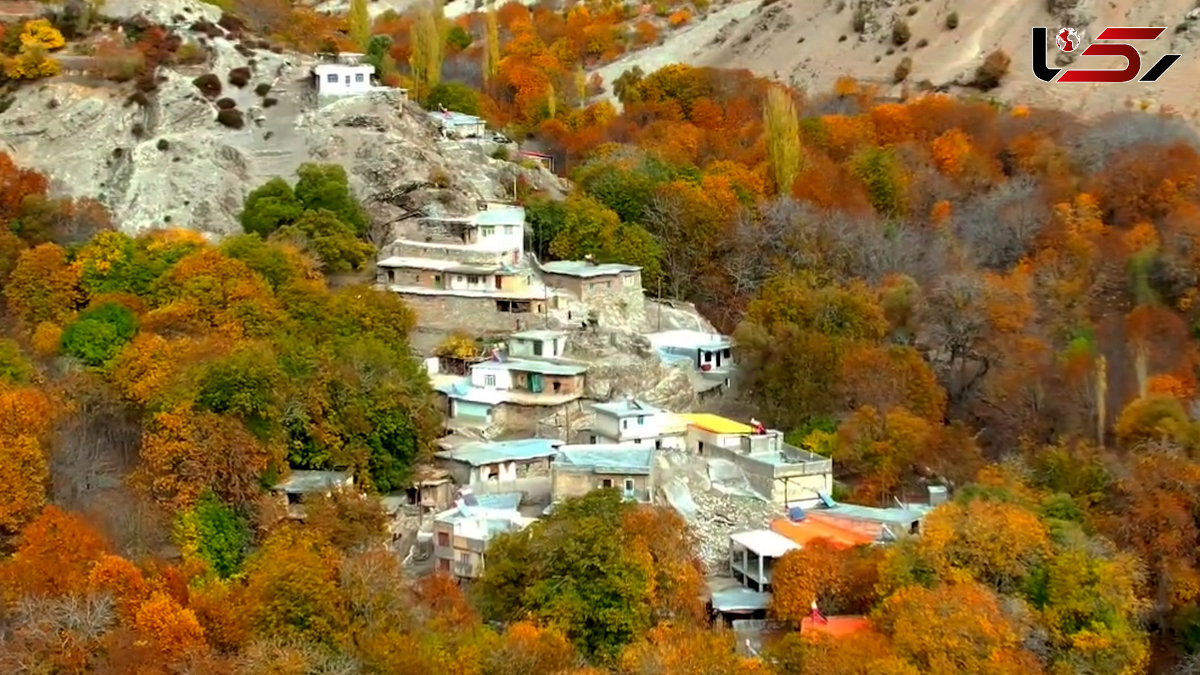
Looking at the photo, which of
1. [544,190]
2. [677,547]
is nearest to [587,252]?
[544,190]

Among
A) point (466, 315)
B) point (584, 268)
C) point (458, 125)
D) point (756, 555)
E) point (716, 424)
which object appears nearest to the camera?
point (756, 555)

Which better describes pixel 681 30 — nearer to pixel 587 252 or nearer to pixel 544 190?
pixel 544 190

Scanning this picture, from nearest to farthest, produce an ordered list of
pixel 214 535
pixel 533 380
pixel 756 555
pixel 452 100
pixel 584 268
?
pixel 756 555 → pixel 214 535 → pixel 533 380 → pixel 584 268 → pixel 452 100

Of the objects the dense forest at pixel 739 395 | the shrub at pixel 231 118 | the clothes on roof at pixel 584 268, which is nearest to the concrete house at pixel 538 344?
the dense forest at pixel 739 395

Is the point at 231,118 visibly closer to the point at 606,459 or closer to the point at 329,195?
the point at 329,195

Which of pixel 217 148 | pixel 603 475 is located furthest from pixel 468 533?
pixel 217 148

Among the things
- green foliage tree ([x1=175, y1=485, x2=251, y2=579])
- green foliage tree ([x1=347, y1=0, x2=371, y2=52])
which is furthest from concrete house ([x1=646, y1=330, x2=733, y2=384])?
green foliage tree ([x1=347, y1=0, x2=371, y2=52])

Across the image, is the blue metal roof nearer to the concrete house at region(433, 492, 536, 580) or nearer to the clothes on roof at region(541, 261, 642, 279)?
the concrete house at region(433, 492, 536, 580)

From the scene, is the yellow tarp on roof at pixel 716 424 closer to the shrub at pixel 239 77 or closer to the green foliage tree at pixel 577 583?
the green foliage tree at pixel 577 583
